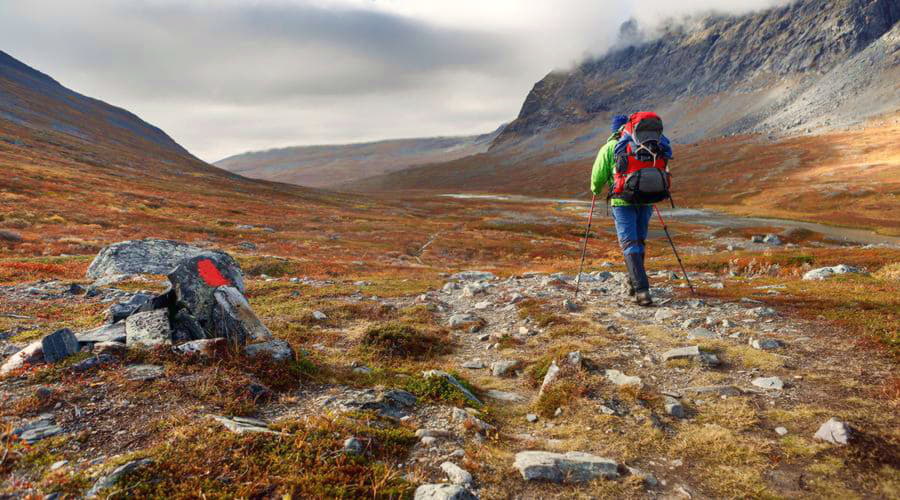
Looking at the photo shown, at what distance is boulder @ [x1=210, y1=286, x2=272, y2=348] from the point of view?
7797mm

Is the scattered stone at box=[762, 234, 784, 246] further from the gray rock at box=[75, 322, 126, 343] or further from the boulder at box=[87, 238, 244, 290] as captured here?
the gray rock at box=[75, 322, 126, 343]

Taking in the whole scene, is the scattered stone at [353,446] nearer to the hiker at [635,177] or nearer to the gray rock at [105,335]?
the gray rock at [105,335]

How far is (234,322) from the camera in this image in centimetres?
789

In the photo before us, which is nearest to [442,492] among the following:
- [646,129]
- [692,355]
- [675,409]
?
[675,409]

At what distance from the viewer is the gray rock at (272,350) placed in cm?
723

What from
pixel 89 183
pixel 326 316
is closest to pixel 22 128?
pixel 89 183

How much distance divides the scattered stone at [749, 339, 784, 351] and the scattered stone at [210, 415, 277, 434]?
870 cm

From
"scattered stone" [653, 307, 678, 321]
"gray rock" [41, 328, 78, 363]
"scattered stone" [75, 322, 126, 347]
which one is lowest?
"scattered stone" [653, 307, 678, 321]

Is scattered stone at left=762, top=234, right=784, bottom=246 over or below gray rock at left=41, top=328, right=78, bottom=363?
below

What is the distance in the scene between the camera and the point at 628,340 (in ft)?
30.8

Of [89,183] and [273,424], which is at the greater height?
[89,183]

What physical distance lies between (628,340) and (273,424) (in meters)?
7.30

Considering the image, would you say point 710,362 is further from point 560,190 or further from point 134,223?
point 560,190

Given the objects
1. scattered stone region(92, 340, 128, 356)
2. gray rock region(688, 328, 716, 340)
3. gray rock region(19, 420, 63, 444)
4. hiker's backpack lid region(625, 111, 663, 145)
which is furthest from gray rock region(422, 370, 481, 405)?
hiker's backpack lid region(625, 111, 663, 145)
